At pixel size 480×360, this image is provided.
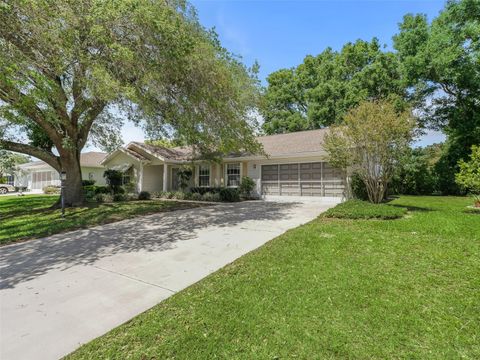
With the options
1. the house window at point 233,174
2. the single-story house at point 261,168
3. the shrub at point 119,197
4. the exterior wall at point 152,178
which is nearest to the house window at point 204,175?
the single-story house at point 261,168

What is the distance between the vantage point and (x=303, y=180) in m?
15.8

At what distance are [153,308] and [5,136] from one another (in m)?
15.4

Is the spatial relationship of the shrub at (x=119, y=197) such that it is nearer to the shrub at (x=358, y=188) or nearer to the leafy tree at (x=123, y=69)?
the leafy tree at (x=123, y=69)

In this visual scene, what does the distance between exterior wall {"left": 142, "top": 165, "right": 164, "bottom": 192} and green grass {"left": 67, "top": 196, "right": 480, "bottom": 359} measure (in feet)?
58.1

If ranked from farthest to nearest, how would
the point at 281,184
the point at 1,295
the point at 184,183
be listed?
the point at 184,183
the point at 281,184
the point at 1,295

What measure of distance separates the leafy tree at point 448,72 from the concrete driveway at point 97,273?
17.1 m

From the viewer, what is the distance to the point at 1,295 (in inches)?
160

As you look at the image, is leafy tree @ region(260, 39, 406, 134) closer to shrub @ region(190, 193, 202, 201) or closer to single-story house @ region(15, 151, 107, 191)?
shrub @ region(190, 193, 202, 201)

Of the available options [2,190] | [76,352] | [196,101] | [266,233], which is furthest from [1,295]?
[2,190]

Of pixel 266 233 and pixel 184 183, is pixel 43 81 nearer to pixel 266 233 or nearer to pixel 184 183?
pixel 266 233

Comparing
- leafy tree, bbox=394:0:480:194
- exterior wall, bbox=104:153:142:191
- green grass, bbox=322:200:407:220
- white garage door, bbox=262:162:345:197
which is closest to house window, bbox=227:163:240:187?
white garage door, bbox=262:162:345:197

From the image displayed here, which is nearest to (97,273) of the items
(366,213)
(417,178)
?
(366,213)

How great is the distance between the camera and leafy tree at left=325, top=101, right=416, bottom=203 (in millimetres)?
9930

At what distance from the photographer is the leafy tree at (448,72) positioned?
17.7 metres
